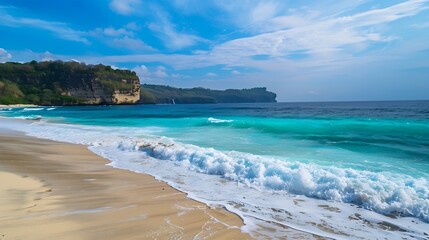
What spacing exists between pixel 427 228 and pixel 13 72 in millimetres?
139130

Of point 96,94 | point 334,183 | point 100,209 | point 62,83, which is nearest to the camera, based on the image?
point 100,209

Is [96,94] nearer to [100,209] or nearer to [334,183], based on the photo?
[100,209]

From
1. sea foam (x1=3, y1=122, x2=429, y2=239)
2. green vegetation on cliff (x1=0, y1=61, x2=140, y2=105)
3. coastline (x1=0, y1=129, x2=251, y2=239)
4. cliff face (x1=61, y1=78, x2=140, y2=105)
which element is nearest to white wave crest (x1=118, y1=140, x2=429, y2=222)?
sea foam (x1=3, y1=122, x2=429, y2=239)

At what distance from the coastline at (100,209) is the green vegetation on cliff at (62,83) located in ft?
377

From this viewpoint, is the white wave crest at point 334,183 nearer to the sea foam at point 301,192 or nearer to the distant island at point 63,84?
the sea foam at point 301,192

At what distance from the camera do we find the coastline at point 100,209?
4.03m

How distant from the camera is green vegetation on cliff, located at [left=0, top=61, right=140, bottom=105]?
10668 centimetres

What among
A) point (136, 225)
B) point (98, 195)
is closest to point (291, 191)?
point (136, 225)

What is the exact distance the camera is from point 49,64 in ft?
394

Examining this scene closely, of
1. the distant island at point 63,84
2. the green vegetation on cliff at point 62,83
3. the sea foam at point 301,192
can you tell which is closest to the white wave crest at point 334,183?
the sea foam at point 301,192

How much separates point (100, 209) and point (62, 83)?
126382 mm

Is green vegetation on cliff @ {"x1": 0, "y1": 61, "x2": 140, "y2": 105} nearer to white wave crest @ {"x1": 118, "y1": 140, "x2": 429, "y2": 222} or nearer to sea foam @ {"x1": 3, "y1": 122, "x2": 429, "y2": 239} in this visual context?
sea foam @ {"x1": 3, "y1": 122, "x2": 429, "y2": 239}

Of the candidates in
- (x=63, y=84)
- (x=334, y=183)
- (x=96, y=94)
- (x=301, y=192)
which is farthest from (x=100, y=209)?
(x=63, y=84)

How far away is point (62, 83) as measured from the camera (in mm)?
114188
